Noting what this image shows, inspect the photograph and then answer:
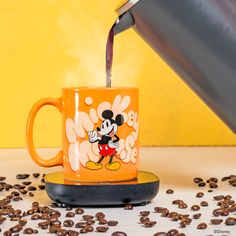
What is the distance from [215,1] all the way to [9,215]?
378 mm

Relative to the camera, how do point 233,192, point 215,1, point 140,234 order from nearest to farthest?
point 140,234, point 215,1, point 233,192

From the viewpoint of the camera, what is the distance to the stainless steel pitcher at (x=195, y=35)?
776 mm

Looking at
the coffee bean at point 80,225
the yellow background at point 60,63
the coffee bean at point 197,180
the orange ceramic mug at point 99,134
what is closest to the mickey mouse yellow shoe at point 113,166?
A: the orange ceramic mug at point 99,134

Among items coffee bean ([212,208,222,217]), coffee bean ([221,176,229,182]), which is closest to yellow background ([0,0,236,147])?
coffee bean ([221,176,229,182])

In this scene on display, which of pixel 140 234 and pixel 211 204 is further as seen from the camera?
pixel 211 204

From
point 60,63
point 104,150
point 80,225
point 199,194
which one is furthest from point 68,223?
point 60,63

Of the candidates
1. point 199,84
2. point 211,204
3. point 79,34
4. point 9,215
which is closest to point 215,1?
point 199,84

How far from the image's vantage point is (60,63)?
1396 millimetres

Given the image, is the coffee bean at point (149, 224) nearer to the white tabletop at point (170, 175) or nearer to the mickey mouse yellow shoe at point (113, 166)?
the white tabletop at point (170, 175)

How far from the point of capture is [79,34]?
4.54 feet

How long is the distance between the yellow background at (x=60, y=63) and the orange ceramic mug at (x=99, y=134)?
0.60 meters

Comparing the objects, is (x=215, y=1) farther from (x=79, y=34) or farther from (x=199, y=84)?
(x=79, y=34)

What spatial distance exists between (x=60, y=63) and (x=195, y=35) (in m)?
0.65

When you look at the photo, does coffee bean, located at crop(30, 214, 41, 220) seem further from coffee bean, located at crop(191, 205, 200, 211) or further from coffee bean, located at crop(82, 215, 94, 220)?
coffee bean, located at crop(191, 205, 200, 211)
